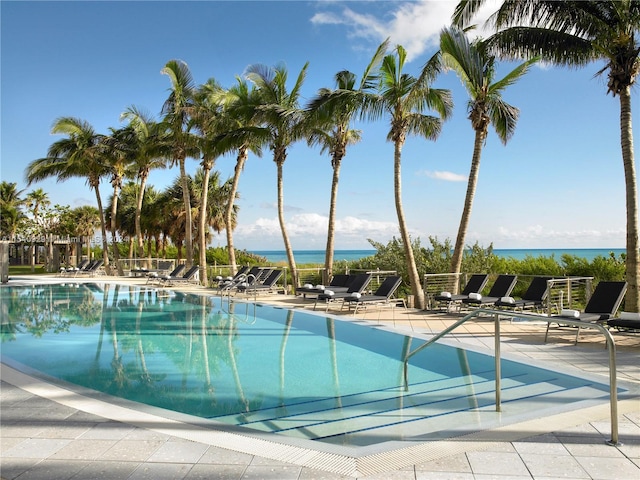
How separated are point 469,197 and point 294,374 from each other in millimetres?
8295

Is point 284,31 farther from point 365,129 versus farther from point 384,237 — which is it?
point 384,237

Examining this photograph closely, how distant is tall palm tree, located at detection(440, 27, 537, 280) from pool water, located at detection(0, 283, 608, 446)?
529 cm

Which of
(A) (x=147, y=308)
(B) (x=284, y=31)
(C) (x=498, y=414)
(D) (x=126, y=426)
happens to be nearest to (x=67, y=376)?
(D) (x=126, y=426)

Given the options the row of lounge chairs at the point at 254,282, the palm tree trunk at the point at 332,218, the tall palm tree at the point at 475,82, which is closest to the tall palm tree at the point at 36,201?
the row of lounge chairs at the point at 254,282

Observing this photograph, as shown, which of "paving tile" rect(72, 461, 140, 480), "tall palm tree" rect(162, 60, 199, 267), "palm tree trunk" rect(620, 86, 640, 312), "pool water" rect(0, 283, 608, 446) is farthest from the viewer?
"tall palm tree" rect(162, 60, 199, 267)

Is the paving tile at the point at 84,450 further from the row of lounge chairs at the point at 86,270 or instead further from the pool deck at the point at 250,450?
the row of lounge chairs at the point at 86,270

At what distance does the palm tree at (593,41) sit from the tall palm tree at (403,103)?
2.05 meters

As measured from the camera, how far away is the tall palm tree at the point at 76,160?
28.8 m

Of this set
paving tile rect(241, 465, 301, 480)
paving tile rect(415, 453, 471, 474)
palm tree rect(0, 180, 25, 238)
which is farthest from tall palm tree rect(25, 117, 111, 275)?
paving tile rect(415, 453, 471, 474)

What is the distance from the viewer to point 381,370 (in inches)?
281

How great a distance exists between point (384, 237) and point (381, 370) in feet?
48.7

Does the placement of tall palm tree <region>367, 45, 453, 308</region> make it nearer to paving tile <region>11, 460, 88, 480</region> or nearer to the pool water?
the pool water

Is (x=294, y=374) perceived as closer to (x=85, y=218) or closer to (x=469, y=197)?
(x=469, y=197)

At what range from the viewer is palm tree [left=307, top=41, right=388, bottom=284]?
1449cm
